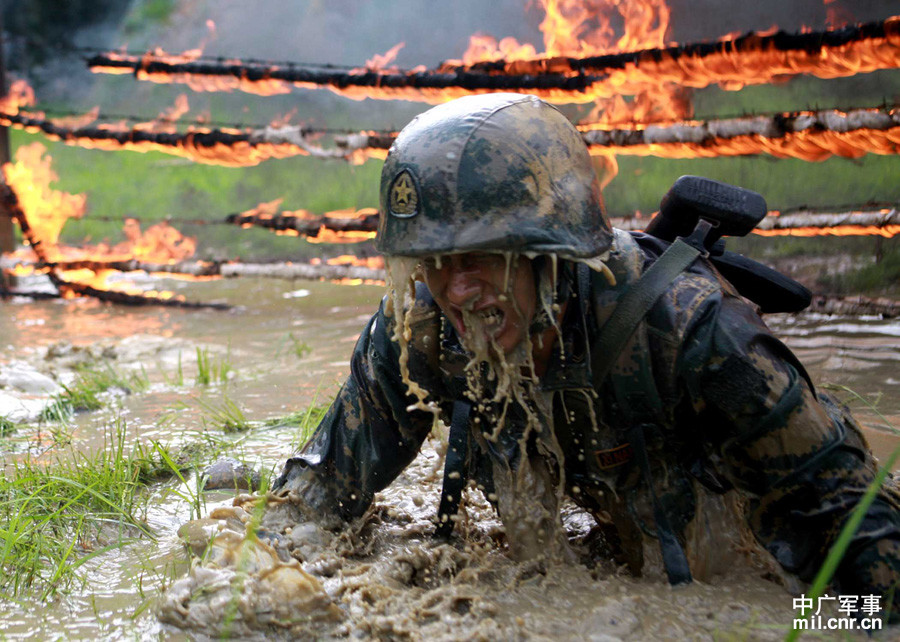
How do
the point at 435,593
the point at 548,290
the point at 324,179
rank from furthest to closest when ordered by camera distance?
the point at 324,179, the point at 435,593, the point at 548,290

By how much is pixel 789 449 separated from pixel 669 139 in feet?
13.1

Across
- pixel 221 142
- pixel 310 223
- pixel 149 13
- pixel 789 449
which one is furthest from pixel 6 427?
pixel 149 13

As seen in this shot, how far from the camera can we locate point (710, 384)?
2.16 meters

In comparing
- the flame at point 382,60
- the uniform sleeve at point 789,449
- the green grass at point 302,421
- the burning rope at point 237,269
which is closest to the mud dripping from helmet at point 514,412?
the uniform sleeve at point 789,449

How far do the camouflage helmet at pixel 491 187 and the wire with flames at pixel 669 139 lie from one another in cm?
344

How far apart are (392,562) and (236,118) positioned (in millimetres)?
13494

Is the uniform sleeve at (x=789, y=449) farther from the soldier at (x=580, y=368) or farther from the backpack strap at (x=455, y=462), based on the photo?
the backpack strap at (x=455, y=462)

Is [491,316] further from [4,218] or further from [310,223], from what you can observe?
[4,218]

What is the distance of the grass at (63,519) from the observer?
252cm

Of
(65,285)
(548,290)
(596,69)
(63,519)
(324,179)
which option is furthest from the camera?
(324,179)

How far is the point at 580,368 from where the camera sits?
7.51 ft

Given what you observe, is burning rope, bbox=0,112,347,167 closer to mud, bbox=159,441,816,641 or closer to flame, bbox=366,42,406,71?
flame, bbox=366,42,406,71

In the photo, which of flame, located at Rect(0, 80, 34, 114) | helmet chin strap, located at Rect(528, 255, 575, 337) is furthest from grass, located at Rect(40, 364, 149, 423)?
flame, located at Rect(0, 80, 34, 114)

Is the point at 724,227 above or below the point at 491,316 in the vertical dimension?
above
